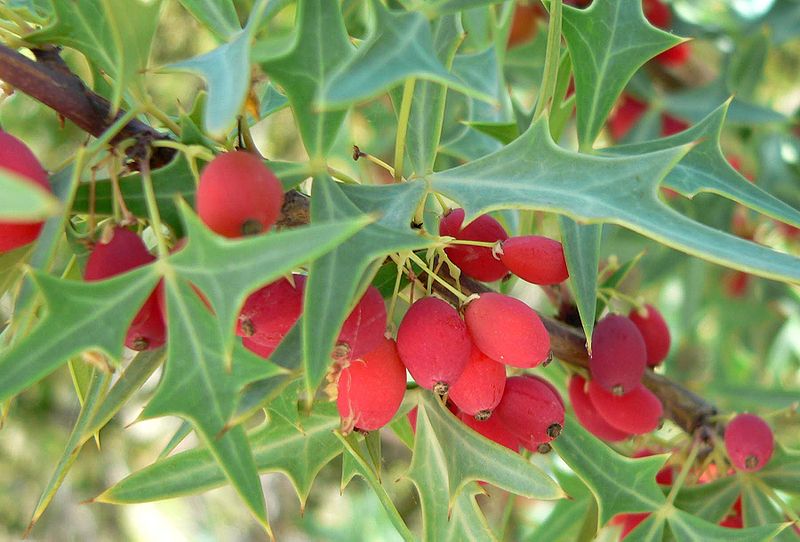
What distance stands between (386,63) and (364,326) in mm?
177

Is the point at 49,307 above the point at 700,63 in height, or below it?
above

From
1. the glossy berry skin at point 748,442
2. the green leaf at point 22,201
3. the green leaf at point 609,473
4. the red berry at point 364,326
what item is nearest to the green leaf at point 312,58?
the red berry at point 364,326

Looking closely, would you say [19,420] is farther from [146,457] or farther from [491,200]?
[491,200]

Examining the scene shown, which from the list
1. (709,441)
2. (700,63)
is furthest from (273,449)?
(700,63)

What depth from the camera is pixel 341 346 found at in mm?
575

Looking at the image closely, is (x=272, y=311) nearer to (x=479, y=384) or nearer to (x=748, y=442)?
(x=479, y=384)

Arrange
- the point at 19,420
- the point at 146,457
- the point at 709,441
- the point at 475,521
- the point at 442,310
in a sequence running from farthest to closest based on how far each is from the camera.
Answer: the point at 146,457
the point at 19,420
the point at 709,441
the point at 475,521
the point at 442,310

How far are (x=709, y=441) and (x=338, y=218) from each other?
0.54 m

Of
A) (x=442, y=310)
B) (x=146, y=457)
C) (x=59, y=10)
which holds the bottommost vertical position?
(x=146, y=457)

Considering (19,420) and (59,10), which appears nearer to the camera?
(59,10)

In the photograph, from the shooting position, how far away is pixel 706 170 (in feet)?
2.57

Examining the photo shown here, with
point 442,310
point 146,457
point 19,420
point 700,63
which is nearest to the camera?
point 442,310

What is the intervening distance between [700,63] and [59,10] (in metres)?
1.57

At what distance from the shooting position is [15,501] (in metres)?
2.19
